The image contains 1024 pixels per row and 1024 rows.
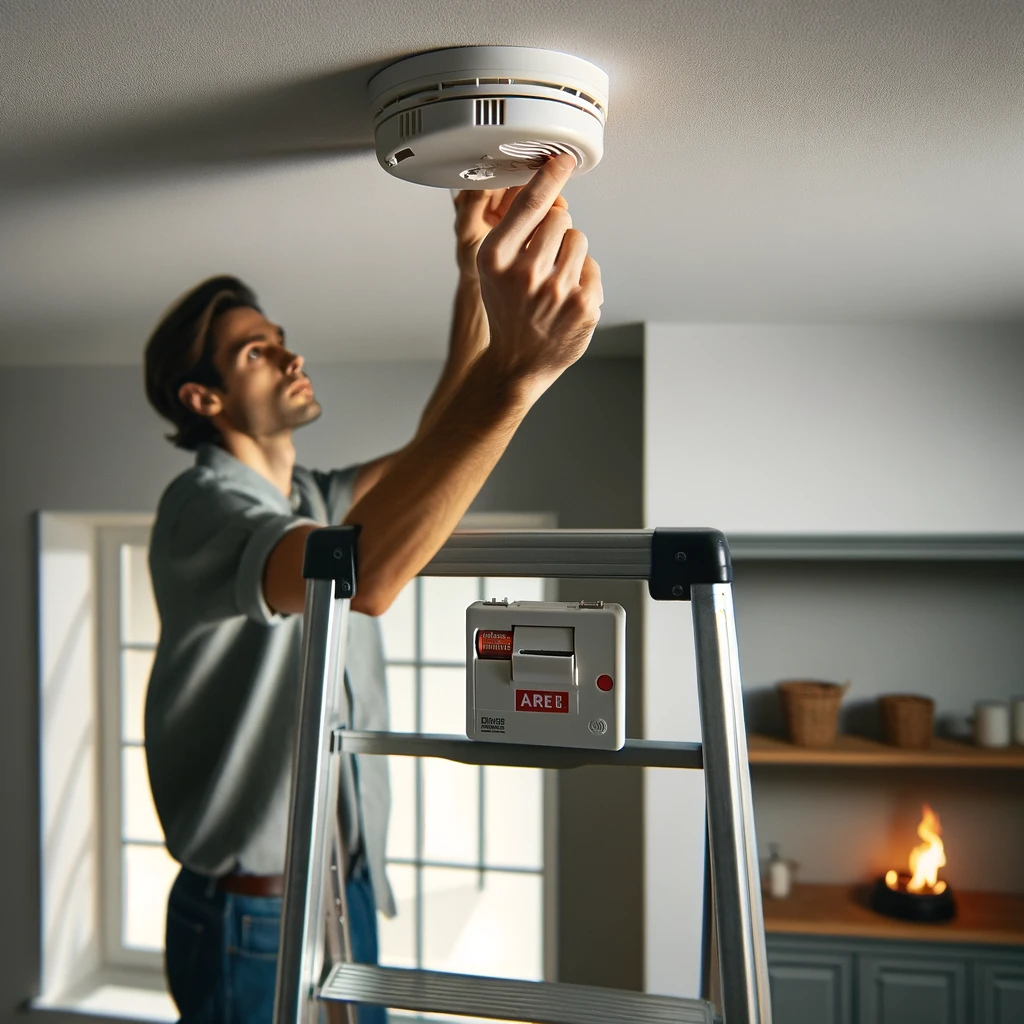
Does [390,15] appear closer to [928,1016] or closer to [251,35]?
[251,35]

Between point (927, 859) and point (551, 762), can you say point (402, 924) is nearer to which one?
point (927, 859)

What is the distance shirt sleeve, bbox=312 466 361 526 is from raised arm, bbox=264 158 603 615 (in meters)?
1.42

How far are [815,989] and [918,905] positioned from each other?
1.03ft

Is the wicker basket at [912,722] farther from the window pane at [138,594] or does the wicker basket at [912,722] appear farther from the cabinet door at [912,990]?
the window pane at [138,594]

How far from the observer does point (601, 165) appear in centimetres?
128

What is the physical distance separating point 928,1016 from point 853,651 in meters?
0.86

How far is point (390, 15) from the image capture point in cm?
88

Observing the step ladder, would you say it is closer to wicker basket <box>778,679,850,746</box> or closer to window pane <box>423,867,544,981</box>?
wicker basket <box>778,679,850,746</box>

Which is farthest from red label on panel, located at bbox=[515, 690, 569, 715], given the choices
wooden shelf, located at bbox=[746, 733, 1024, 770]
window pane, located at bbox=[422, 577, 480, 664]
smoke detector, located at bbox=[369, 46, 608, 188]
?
window pane, located at bbox=[422, 577, 480, 664]

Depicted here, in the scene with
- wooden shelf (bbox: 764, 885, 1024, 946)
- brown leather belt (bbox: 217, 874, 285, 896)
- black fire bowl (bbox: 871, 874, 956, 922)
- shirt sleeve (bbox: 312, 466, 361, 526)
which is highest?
shirt sleeve (bbox: 312, 466, 361, 526)

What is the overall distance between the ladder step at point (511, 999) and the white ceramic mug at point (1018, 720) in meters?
1.66

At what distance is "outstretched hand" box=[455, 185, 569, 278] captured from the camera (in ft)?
4.37

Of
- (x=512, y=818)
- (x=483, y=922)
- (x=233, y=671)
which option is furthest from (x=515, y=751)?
(x=483, y=922)

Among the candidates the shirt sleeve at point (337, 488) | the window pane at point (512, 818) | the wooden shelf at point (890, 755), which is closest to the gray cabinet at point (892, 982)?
the wooden shelf at point (890, 755)
